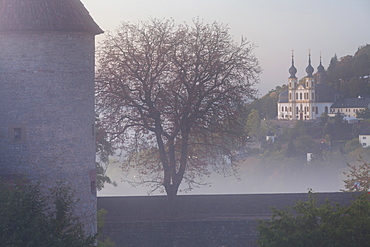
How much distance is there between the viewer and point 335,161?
→ 4053 inches

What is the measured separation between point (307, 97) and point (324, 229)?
12656 centimetres

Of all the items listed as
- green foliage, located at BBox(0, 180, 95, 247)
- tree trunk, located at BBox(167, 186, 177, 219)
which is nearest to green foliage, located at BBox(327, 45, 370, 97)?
tree trunk, located at BBox(167, 186, 177, 219)

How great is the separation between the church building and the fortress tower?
11907cm

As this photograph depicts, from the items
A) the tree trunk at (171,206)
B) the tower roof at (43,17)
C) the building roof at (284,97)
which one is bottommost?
the tree trunk at (171,206)

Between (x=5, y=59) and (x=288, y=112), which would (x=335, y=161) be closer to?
(x=288, y=112)

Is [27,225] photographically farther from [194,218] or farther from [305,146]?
[305,146]

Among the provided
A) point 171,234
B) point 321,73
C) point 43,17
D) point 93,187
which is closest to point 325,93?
point 321,73

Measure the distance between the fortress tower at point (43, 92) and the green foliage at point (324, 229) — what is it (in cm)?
478

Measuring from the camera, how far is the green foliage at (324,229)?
1412cm

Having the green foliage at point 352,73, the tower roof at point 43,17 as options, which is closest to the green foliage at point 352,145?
the green foliage at point 352,73

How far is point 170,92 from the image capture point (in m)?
24.4

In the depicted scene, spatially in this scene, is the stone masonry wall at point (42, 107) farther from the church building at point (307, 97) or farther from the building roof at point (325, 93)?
the building roof at point (325, 93)

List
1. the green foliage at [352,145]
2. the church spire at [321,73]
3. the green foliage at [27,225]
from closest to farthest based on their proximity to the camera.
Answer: the green foliage at [27,225] → the green foliage at [352,145] → the church spire at [321,73]

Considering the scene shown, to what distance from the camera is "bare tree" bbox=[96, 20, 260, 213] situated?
2430 cm
